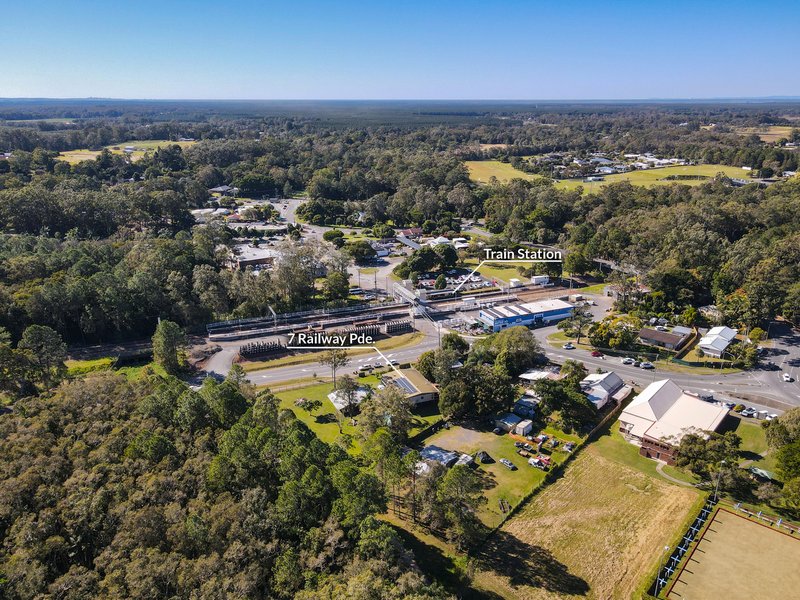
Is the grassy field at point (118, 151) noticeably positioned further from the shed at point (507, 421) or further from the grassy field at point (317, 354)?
the shed at point (507, 421)


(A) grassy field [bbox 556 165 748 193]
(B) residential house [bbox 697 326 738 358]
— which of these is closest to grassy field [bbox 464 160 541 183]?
(A) grassy field [bbox 556 165 748 193]

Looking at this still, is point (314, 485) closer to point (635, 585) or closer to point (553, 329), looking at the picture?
point (635, 585)

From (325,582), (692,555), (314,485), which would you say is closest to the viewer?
(325,582)

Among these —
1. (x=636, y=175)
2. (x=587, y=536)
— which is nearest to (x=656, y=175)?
(x=636, y=175)

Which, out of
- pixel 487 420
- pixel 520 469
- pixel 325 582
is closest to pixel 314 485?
pixel 325 582

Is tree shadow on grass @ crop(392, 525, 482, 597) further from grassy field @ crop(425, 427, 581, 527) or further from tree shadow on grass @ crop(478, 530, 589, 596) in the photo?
grassy field @ crop(425, 427, 581, 527)

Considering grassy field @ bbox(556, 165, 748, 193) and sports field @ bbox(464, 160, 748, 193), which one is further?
sports field @ bbox(464, 160, 748, 193)
